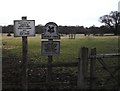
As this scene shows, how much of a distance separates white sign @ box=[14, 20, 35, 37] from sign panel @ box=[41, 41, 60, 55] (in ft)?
2.06

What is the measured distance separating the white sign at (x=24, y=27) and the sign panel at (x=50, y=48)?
628 mm

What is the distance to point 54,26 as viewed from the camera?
928cm

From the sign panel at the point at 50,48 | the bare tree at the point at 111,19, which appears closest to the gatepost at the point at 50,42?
the sign panel at the point at 50,48

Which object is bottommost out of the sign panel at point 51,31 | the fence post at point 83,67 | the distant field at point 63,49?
the distant field at point 63,49

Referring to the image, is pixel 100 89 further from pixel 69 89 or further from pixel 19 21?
pixel 19 21

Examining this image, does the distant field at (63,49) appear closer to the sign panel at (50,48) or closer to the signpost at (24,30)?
the sign panel at (50,48)

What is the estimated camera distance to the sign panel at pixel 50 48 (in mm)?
9281

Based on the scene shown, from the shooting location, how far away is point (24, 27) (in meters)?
8.87

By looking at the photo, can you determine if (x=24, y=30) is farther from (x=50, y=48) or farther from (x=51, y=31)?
(x=50, y=48)

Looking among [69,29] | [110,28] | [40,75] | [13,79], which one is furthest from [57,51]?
[110,28]

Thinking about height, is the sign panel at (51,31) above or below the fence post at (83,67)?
above

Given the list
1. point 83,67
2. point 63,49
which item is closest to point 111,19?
point 63,49

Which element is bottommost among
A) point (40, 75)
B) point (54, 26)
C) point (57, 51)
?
point (40, 75)

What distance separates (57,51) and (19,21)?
1.41 meters
